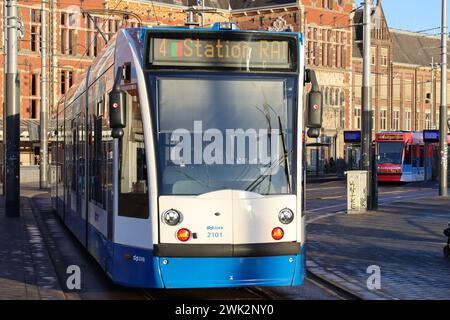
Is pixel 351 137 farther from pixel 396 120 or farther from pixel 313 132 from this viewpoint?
pixel 396 120

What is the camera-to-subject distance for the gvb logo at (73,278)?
11215 mm

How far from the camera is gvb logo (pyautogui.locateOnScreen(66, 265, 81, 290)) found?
11.2 m

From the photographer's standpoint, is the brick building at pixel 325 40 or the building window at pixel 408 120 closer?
the brick building at pixel 325 40

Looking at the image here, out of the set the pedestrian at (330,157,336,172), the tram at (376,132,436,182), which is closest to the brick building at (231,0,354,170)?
the pedestrian at (330,157,336,172)

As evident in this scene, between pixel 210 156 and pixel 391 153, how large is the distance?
125ft

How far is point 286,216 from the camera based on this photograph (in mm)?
9555

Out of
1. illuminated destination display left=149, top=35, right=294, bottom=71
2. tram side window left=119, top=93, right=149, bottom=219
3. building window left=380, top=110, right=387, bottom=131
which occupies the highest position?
building window left=380, top=110, right=387, bottom=131

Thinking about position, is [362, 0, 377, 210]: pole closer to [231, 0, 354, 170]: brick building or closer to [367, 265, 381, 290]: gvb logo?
[367, 265, 381, 290]: gvb logo

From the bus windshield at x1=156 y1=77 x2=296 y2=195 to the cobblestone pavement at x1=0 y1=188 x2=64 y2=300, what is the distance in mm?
2156

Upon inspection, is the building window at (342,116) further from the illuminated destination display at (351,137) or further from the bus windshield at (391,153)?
the illuminated destination display at (351,137)

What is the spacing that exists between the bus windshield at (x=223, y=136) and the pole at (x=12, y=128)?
13712 mm

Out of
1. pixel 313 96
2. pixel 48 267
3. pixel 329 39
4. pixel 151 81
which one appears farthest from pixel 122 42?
pixel 329 39

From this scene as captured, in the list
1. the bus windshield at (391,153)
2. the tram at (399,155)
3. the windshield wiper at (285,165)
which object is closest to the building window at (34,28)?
the tram at (399,155)

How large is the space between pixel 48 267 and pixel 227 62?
4.80 m
